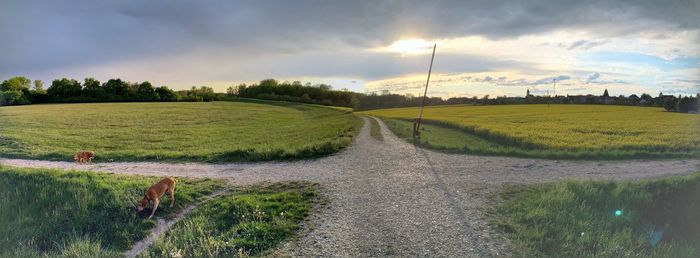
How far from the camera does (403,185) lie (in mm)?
6816

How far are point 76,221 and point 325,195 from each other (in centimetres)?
388

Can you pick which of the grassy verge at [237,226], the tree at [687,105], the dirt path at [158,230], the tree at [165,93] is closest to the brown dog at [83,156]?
the tree at [165,93]

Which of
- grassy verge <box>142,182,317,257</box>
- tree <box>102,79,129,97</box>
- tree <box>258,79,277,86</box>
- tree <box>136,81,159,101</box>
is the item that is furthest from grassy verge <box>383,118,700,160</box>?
tree <box>102,79,129,97</box>

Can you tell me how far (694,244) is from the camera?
4.25m

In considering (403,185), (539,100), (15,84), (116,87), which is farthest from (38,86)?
(539,100)

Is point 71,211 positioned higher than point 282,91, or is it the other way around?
point 282,91

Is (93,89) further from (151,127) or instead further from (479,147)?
(479,147)

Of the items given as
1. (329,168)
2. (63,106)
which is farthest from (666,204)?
(63,106)

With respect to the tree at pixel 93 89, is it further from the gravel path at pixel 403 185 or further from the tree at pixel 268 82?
the tree at pixel 268 82

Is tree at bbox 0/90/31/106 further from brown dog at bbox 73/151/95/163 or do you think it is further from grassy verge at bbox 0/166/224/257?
grassy verge at bbox 0/166/224/257

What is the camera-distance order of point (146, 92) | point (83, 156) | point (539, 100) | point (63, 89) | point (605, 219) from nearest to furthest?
point (605, 219) < point (63, 89) < point (146, 92) < point (83, 156) < point (539, 100)

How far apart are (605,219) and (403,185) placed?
132 inches

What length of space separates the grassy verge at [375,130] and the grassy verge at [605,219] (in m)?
3.08

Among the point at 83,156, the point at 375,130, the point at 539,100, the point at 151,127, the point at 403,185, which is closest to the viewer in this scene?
the point at 83,156
